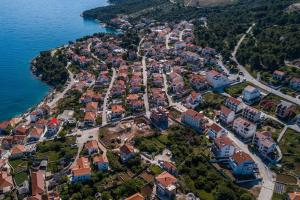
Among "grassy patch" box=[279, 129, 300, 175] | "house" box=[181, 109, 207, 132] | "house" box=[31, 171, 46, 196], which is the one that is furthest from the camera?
"house" box=[181, 109, 207, 132]

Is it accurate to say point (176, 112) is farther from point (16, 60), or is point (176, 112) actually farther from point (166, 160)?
point (16, 60)

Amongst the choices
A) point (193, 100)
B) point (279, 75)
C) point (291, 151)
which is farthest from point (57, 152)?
point (279, 75)

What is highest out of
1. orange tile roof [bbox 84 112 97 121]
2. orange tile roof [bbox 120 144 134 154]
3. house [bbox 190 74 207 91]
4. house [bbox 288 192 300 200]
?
house [bbox 190 74 207 91]

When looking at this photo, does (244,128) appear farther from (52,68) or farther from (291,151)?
(52,68)

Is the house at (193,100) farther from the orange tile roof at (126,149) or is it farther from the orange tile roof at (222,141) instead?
the orange tile roof at (126,149)

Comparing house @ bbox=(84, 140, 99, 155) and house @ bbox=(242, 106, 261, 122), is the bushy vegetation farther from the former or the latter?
house @ bbox=(242, 106, 261, 122)

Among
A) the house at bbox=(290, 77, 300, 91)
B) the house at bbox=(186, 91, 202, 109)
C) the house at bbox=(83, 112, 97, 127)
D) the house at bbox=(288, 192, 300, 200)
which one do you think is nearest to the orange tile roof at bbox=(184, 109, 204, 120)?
the house at bbox=(186, 91, 202, 109)

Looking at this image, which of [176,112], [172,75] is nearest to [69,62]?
[172,75]

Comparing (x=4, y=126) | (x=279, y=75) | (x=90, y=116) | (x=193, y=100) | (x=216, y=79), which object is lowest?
(x=4, y=126)
